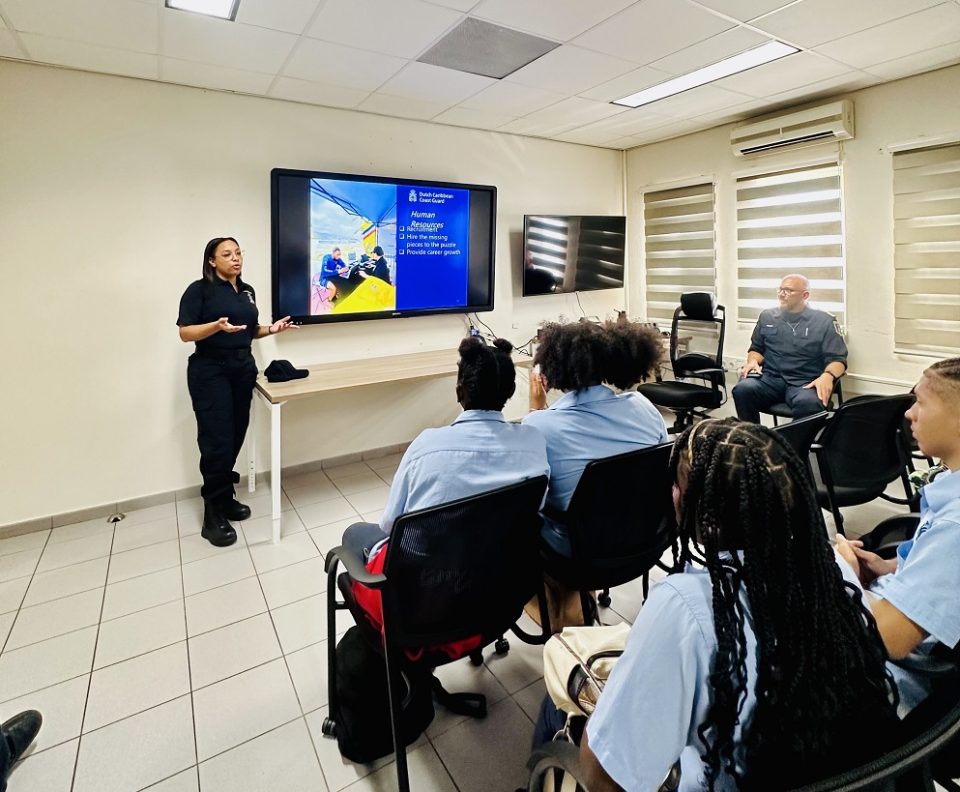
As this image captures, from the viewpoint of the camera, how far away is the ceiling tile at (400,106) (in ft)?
11.9

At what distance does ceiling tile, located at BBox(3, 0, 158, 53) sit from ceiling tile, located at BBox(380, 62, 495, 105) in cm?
129

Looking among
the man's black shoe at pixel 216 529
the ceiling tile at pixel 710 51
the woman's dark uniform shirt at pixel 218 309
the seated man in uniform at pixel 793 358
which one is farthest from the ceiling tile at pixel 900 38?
the man's black shoe at pixel 216 529

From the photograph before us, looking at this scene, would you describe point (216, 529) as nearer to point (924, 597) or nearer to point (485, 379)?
point (485, 379)

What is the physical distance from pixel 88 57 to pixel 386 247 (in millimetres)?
1917

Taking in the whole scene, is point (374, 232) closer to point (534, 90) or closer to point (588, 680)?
point (534, 90)

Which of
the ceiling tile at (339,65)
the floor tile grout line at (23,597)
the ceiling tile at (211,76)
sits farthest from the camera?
the ceiling tile at (211,76)

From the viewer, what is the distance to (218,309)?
121 inches

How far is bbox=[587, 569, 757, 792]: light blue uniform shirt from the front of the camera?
0.77m

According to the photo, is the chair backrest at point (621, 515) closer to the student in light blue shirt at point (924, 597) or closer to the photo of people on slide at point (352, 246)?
the student in light blue shirt at point (924, 597)

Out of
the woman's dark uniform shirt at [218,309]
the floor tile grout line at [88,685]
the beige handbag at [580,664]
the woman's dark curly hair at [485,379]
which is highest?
the woman's dark uniform shirt at [218,309]

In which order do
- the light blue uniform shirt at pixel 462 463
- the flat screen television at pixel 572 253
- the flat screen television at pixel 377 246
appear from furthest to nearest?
the flat screen television at pixel 572 253 < the flat screen television at pixel 377 246 < the light blue uniform shirt at pixel 462 463

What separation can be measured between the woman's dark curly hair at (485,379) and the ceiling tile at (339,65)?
6.81 ft

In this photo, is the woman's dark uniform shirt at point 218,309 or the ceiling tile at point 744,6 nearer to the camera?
the ceiling tile at point 744,6

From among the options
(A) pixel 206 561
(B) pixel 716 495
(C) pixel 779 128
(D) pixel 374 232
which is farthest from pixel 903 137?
(A) pixel 206 561
